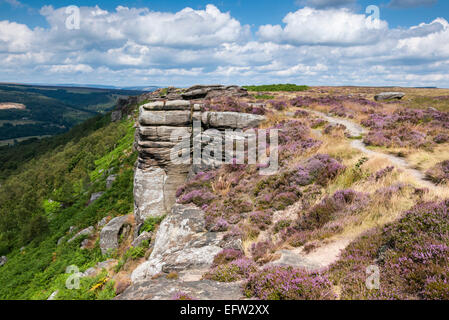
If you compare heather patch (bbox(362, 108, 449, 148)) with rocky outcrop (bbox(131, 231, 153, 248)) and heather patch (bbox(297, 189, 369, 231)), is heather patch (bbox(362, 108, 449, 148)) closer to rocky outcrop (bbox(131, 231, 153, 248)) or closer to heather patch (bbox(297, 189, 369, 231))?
heather patch (bbox(297, 189, 369, 231))

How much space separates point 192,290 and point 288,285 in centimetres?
260

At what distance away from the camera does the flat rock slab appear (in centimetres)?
583

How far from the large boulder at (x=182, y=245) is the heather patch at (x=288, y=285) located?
3.14 meters

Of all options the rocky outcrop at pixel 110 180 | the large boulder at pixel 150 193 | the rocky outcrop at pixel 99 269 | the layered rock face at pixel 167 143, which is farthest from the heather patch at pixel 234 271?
the rocky outcrop at pixel 110 180

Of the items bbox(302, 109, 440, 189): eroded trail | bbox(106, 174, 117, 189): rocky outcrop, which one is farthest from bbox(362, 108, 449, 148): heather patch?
bbox(106, 174, 117, 189): rocky outcrop

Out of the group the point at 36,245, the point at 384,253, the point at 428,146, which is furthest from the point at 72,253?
the point at 428,146

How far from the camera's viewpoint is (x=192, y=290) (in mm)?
6203

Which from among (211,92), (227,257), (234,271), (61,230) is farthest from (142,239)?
(211,92)

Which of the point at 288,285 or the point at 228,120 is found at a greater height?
the point at 228,120

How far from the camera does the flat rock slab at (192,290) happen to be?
583cm

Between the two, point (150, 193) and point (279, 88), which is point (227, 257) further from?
point (279, 88)

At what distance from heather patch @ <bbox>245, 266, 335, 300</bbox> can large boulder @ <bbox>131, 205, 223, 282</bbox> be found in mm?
3142

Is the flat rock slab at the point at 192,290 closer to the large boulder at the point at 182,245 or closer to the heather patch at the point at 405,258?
the large boulder at the point at 182,245
